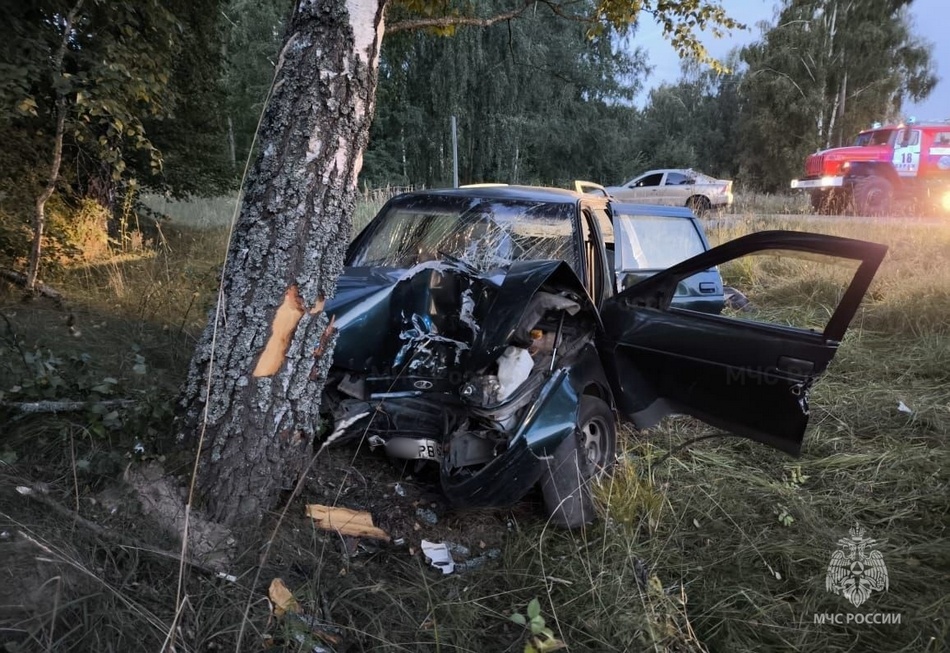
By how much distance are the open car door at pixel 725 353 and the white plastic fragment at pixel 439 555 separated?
1249mm

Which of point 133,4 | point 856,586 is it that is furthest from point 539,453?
point 133,4

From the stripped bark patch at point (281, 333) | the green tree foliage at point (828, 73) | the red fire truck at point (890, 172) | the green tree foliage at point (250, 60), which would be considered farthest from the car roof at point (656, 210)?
the green tree foliage at point (828, 73)

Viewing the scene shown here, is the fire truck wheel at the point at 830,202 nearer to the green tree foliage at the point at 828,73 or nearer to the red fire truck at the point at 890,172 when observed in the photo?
the red fire truck at the point at 890,172

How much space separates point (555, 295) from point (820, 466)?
76.4 inches

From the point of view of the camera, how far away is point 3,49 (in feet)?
13.9

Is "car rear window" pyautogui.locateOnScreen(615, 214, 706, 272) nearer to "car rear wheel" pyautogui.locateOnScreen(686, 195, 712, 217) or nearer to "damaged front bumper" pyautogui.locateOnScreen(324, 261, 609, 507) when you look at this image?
"damaged front bumper" pyautogui.locateOnScreen(324, 261, 609, 507)

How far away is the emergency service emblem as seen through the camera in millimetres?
2225

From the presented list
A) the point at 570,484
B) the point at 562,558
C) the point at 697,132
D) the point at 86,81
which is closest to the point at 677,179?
the point at 86,81

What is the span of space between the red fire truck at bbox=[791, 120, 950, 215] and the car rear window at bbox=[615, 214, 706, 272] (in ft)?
34.7

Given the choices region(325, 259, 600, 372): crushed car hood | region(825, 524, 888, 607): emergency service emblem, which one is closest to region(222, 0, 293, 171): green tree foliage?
region(325, 259, 600, 372): crushed car hood

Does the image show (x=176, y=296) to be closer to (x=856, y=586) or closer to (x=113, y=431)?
(x=113, y=431)

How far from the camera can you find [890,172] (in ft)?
46.4

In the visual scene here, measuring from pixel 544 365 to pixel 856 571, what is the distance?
1535 millimetres

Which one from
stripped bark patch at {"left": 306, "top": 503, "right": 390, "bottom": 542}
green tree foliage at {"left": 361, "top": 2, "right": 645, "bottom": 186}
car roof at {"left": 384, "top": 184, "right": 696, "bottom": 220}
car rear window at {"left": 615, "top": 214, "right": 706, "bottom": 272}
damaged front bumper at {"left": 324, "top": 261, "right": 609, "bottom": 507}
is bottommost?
stripped bark patch at {"left": 306, "top": 503, "right": 390, "bottom": 542}
